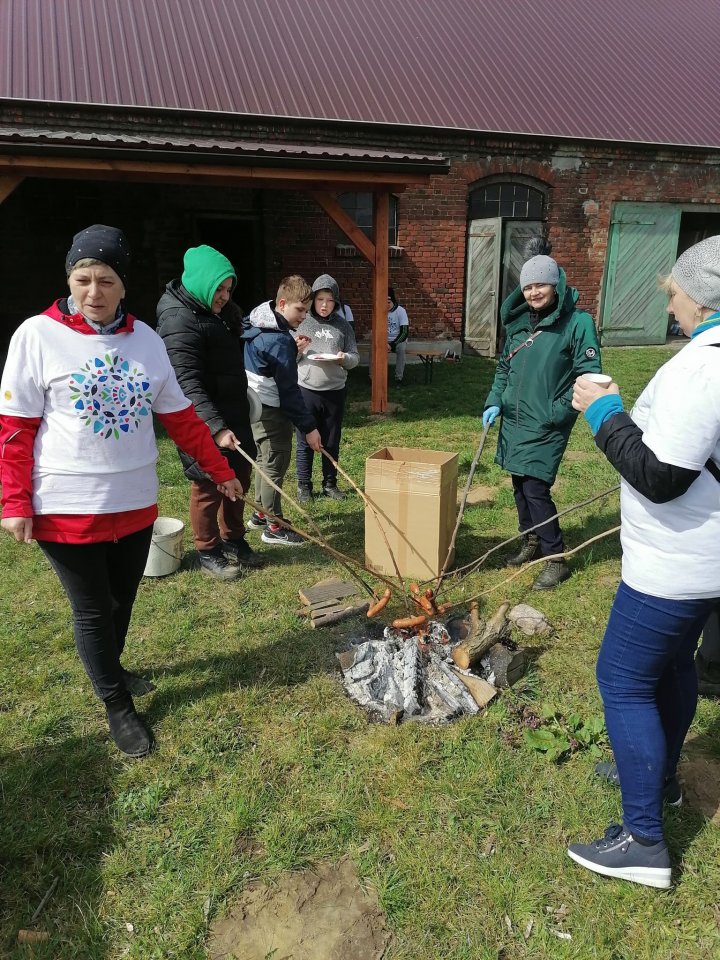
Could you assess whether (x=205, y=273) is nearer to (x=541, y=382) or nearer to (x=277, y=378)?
(x=277, y=378)

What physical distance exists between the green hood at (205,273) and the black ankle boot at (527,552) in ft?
7.87

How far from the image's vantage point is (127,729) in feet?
8.57

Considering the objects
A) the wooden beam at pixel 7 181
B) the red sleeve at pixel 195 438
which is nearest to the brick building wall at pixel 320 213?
the wooden beam at pixel 7 181

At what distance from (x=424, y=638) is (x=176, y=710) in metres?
1.19

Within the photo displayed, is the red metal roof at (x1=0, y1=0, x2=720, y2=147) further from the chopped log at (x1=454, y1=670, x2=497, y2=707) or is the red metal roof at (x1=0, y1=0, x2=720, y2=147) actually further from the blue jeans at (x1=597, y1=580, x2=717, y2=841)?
the blue jeans at (x1=597, y1=580, x2=717, y2=841)

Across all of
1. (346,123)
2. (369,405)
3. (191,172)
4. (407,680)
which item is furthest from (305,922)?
(346,123)

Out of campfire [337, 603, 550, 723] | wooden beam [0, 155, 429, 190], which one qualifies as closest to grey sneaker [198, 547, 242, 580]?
campfire [337, 603, 550, 723]

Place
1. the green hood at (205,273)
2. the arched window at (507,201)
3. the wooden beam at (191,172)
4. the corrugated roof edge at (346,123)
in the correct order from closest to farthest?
the green hood at (205,273) < the wooden beam at (191,172) < the corrugated roof edge at (346,123) < the arched window at (507,201)

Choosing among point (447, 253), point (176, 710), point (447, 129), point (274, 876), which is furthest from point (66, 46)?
point (274, 876)

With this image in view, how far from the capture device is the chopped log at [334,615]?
351 cm

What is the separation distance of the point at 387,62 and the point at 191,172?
7.61 m

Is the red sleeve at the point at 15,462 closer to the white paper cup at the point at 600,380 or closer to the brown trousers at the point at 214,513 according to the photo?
the brown trousers at the point at 214,513

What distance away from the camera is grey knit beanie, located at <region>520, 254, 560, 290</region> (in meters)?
3.54

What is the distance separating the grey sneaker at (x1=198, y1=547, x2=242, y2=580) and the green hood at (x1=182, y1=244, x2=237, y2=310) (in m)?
1.52
